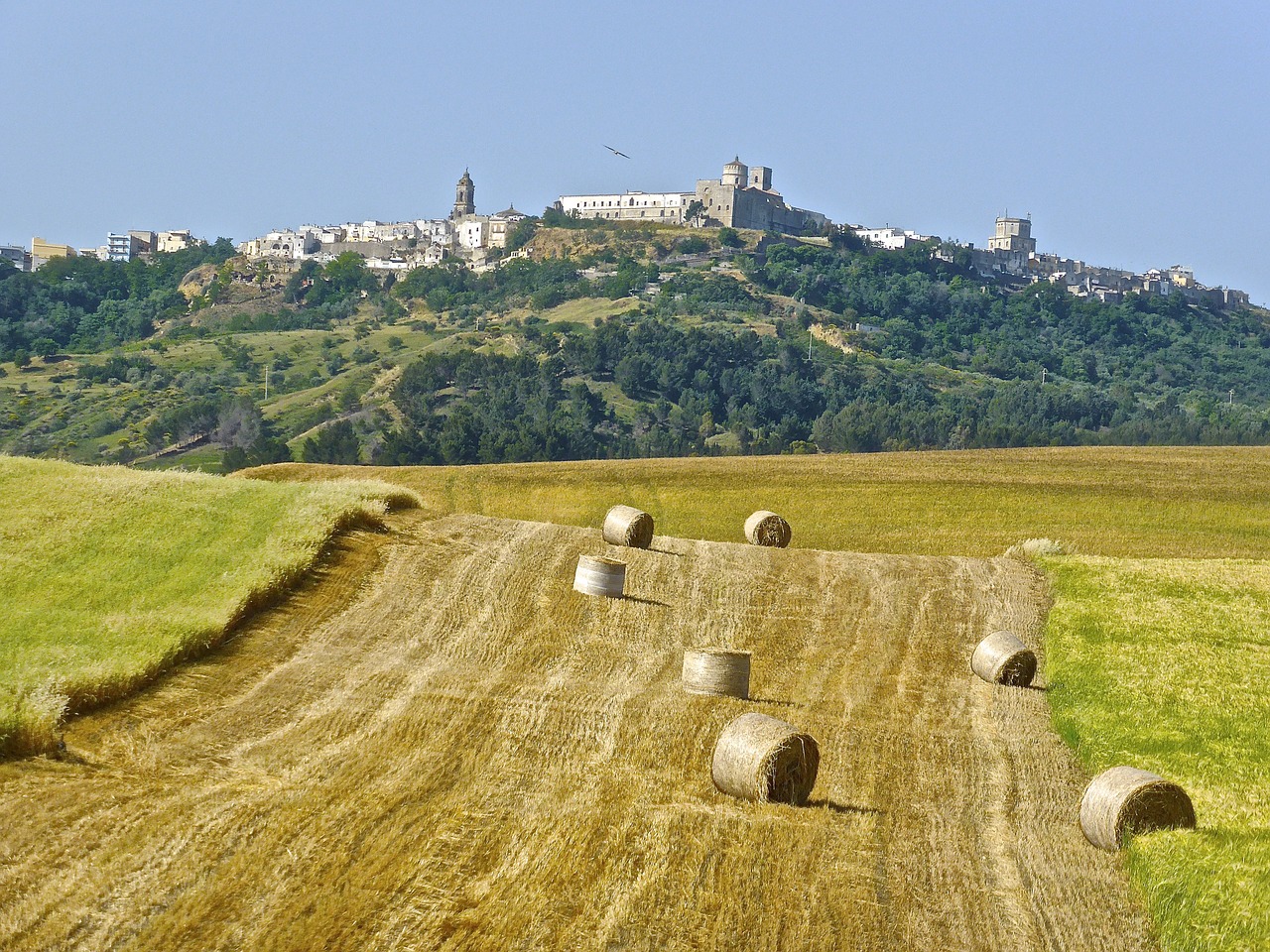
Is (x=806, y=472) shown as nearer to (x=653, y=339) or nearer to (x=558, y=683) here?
(x=558, y=683)

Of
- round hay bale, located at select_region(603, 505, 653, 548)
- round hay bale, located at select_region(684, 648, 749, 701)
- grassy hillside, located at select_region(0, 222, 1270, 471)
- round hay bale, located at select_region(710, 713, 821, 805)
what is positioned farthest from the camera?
grassy hillside, located at select_region(0, 222, 1270, 471)

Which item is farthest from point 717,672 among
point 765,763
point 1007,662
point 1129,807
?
point 1129,807

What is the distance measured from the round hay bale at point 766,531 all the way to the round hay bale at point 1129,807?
15.0 meters

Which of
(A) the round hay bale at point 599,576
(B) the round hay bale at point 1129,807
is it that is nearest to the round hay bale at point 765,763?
(B) the round hay bale at point 1129,807

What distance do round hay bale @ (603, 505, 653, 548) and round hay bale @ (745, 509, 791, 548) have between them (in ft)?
11.5

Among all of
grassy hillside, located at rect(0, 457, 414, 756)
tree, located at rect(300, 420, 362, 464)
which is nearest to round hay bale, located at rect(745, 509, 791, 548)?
grassy hillside, located at rect(0, 457, 414, 756)

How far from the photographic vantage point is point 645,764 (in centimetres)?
1498

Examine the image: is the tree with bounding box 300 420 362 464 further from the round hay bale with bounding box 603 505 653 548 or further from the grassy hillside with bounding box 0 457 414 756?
the round hay bale with bounding box 603 505 653 548

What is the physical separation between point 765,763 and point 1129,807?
358cm

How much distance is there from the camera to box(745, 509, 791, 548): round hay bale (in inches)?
1138

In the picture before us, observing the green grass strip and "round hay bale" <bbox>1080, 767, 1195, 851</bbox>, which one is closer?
Answer: the green grass strip

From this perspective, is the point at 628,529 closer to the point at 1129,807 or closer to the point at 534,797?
the point at 534,797

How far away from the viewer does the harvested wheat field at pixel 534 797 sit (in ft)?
35.4

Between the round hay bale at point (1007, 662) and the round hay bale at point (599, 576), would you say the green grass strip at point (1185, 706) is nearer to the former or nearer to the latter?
the round hay bale at point (1007, 662)
